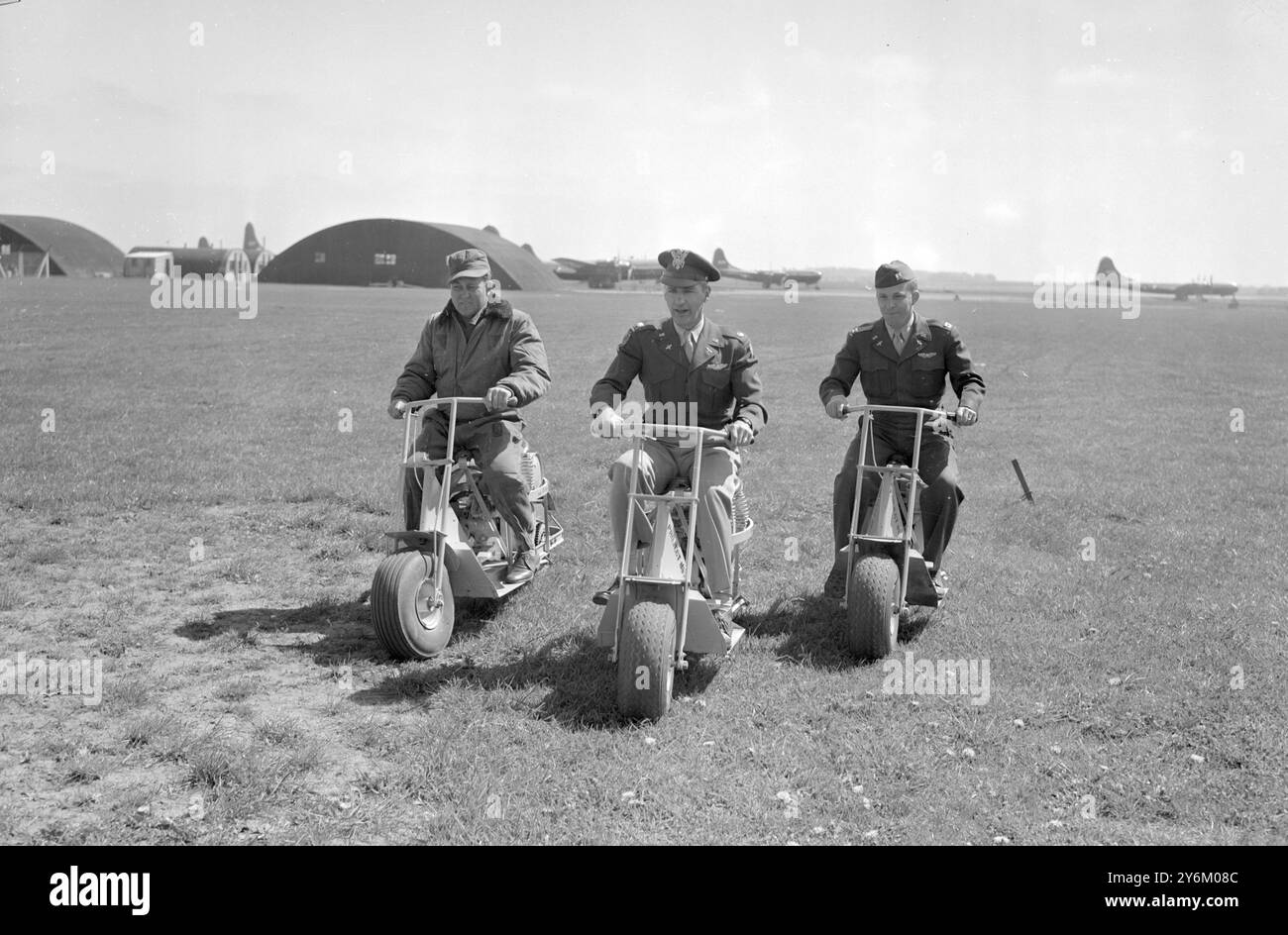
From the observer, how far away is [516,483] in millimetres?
6719

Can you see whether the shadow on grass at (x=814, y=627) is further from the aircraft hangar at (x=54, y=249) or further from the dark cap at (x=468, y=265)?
the aircraft hangar at (x=54, y=249)

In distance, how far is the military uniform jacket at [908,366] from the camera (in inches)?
262

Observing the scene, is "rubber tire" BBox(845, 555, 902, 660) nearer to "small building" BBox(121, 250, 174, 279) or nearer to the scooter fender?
the scooter fender

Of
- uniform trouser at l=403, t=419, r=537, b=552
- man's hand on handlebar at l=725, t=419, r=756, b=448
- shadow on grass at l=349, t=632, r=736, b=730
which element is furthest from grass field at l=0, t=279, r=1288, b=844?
man's hand on handlebar at l=725, t=419, r=756, b=448

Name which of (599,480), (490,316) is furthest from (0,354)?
(490,316)

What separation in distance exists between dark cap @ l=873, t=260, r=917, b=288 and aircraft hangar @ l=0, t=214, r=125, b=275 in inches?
3276

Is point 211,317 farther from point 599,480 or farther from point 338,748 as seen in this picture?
point 338,748

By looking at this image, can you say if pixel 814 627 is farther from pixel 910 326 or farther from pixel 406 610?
pixel 406 610

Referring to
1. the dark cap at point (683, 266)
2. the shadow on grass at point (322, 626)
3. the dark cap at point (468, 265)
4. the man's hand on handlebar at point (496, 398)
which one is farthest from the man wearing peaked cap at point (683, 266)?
the shadow on grass at point (322, 626)

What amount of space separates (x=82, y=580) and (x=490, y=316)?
3313 millimetres

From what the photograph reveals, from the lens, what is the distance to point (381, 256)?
278ft

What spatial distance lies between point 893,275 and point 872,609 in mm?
2043

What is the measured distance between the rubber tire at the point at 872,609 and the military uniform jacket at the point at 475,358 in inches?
89.2

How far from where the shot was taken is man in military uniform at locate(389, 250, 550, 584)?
21.9ft
